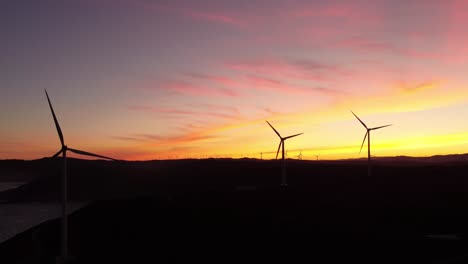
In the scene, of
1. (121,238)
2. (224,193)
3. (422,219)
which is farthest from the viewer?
(224,193)

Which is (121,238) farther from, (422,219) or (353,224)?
(422,219)

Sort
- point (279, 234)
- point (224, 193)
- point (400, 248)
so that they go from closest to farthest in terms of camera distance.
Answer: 1. point (400, 248)
2. point (279, 234)
3. point (224, 193)

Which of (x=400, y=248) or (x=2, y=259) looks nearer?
(x=400, y=248)

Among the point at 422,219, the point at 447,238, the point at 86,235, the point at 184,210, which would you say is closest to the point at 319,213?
the point at 422,219

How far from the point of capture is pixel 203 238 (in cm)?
6366

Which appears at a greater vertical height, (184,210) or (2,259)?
(184,210)

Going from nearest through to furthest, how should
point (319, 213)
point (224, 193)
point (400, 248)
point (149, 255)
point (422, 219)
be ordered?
point (400, 248) < point (149, 255) < point (422, 219) < point (319, 213) < point (224, 193)

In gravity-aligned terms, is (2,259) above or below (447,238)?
below

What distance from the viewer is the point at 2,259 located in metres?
71.7

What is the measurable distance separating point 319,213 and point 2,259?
47001 mm

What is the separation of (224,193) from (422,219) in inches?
2100

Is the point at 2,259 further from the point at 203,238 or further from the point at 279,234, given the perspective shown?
the point at 279,234

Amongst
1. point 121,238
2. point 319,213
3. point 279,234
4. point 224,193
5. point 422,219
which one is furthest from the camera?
point 224,193

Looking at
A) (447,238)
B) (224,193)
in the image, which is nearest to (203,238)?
(447,238)
